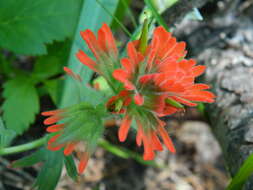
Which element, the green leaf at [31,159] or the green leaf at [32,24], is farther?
the green leaf at [32,24]

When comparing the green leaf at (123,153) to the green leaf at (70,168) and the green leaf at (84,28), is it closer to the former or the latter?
the green leaf at (84,28)

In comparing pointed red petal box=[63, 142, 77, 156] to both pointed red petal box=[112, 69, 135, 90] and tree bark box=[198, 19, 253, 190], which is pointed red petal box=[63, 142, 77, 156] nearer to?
pointed red petal box=[112, 69, 135, 90]

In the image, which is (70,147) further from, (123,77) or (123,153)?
(123,153)

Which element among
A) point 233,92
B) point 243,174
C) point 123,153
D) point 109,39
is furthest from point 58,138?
point 123,153

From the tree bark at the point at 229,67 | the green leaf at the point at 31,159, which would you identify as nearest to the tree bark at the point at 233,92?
the tree bark at the point at 229,67

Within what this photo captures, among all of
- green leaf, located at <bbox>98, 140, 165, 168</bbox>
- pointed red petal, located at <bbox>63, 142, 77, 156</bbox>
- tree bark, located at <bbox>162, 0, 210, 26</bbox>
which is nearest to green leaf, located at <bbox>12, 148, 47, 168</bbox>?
pointed red petal, located at <bbox>63, 142, 77, 156</bbox>

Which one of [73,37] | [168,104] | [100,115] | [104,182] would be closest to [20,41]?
[73,37]

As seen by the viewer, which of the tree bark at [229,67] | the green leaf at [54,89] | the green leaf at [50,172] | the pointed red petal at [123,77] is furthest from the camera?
the green leaf at [54,89]

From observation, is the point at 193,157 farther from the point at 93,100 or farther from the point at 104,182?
the point at 93,100
